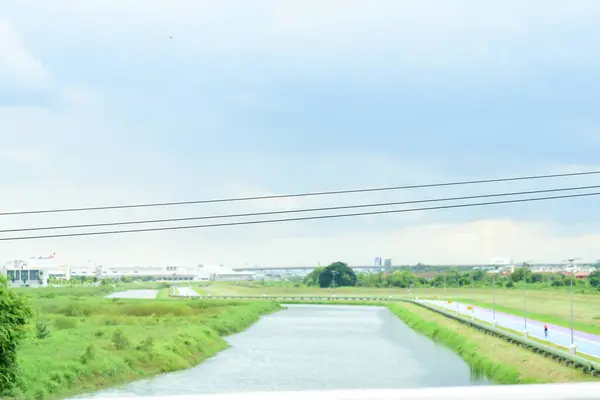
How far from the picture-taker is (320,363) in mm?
11602

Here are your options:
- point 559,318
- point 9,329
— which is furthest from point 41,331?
point 559,318

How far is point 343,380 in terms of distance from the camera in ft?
33.5

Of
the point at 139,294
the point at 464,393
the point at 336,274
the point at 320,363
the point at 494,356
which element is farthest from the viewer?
the point at 139,294

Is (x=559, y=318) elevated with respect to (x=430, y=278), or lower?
lower

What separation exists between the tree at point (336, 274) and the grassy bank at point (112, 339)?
1940mm

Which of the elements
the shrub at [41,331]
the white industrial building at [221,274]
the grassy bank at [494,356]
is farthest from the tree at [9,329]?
the white industrial building at [221,274]

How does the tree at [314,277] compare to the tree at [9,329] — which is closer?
the tree at [9,329]

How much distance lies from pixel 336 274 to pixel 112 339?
8.10 m

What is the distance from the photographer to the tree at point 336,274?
17.6m

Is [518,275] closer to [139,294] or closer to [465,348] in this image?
[465,348]

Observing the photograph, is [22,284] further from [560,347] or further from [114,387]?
[560,347]

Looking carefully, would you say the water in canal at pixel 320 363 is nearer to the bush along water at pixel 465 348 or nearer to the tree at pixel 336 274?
the bush along water at pixel 465 348

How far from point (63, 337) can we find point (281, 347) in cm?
373

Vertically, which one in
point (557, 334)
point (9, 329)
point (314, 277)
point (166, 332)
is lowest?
point (557, 334)
